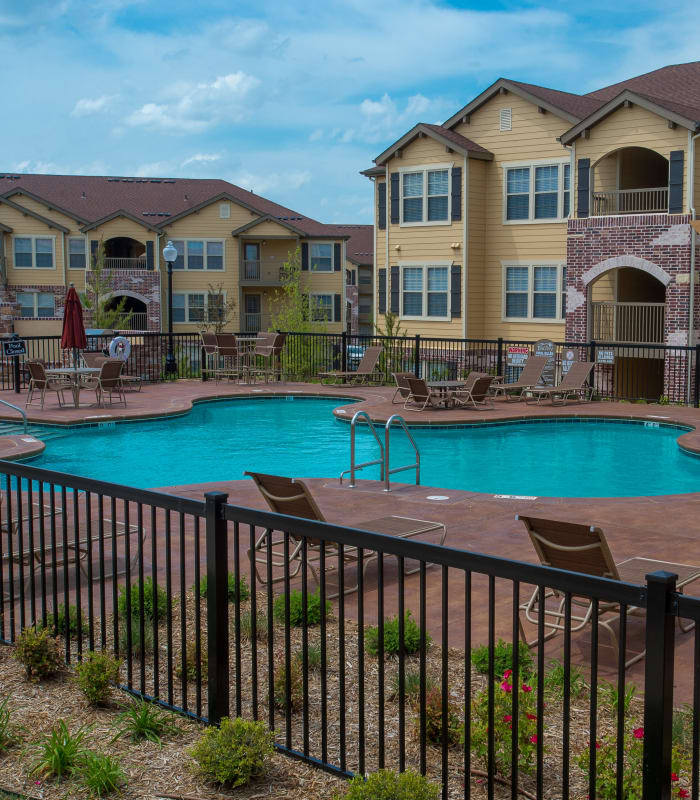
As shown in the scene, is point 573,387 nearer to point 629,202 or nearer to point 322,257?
point 629,202

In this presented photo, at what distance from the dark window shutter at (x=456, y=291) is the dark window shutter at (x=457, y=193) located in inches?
64.9

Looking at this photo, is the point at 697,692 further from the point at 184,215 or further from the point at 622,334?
the point at 184,215

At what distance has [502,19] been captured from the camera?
21.9 meters

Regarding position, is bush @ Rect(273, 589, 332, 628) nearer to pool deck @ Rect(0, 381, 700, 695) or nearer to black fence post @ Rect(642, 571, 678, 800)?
pool deck @ Rect(0, 381, 700, 695)

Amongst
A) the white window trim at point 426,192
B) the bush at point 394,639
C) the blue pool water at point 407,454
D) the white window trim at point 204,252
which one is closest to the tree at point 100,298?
the white window trim at point 204,252

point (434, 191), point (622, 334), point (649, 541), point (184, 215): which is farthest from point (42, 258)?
point (649, 541)

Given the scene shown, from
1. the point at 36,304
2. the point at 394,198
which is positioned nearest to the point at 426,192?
the point at 394,198

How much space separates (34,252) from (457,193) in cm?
2659

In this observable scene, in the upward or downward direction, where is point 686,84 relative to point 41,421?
upward

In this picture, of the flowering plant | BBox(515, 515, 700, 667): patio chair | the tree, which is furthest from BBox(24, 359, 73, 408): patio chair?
the tree

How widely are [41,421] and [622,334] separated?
16969 millimetres

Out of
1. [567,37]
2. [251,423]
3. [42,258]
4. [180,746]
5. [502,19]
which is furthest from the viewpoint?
[42,258]

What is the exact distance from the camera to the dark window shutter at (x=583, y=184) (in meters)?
27.3

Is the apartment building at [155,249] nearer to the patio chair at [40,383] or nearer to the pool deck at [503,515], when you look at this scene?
the patio chair at [40,383]
